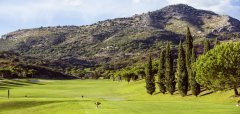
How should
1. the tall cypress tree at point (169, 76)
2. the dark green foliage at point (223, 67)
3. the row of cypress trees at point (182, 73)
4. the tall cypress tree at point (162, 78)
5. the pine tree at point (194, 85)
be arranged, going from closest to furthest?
the dark green foliage at point (223, 67), the pine tree at point (194, 85), the row of cypress trees at point (182, 73), the tall cypress tree at point (169, 76), the tall cypress tree at point (162, 78)

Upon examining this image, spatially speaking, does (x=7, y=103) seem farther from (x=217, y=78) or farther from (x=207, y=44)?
(x=207, y=44)

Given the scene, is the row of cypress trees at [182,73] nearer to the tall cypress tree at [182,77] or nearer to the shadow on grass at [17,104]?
the tall cypress tree at [182,77]

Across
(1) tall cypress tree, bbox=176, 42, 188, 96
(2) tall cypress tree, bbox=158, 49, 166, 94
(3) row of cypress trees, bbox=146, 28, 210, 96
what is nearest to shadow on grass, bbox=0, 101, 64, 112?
(3) row of cypress trees, bbox=146, 28, 210, 96

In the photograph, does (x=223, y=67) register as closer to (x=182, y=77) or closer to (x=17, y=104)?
(x=182, y=77)

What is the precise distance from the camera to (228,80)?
71750 millimetres

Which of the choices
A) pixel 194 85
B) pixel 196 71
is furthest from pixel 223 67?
pixel 194 85

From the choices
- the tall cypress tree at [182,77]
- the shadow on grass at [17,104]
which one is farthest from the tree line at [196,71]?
the shadow on grass at [17,104]

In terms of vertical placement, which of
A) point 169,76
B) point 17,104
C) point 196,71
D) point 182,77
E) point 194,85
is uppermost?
point 196,71

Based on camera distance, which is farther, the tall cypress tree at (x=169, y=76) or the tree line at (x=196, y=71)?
the tall cypress tree at (x=169, y=76)

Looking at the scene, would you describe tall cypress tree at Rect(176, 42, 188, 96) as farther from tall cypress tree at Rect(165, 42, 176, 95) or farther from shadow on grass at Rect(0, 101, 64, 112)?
shadow on grass at Rect(0, 101, 64, 112)

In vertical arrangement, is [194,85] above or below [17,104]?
above

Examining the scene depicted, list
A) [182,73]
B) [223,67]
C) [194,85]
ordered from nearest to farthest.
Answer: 1. [223,67]
2. [194,85]
3. [182,73]

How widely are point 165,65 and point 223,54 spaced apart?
37451mm

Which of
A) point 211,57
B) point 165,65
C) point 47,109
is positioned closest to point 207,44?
point 165,65
